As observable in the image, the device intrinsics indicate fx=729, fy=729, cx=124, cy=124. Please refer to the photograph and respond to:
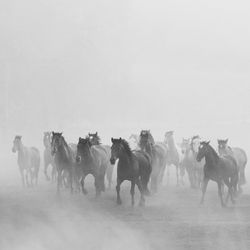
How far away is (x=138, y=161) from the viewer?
24516mm

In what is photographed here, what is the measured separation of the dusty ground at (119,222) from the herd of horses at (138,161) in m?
0.67

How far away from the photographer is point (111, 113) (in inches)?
5054

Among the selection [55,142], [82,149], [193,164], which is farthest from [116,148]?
[193,164]

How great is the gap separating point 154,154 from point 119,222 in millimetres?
9374

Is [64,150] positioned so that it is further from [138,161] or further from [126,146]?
[126,146]

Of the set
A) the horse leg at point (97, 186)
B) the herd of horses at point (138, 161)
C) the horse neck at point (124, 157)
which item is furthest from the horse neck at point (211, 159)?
the horse leg at point (97, 186)

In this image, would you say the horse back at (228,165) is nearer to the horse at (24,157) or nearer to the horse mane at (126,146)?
the horse mane at (126,146)

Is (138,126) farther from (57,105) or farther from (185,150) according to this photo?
(185,150)

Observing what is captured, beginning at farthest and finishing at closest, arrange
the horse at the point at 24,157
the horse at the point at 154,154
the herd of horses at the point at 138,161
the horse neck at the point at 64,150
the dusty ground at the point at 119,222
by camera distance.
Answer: the horse at the point at 24,157 < the horse at the point at 154,154 < the horse neck at the point at 64,150 < the herd of horses at the point at 138,161 < the dusty ground at the point at 119,222

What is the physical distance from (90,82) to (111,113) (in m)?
7.13

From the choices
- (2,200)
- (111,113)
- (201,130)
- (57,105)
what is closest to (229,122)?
(201,130)

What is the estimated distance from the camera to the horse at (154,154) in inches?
1082

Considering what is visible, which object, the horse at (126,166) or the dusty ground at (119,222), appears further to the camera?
the horse at (126,166)

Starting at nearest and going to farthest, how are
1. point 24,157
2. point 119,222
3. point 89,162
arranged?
point 119,222 < point 89,162 < point 24,157
